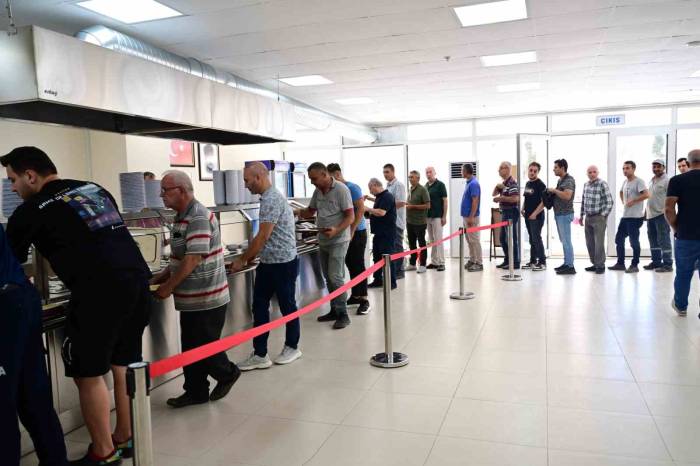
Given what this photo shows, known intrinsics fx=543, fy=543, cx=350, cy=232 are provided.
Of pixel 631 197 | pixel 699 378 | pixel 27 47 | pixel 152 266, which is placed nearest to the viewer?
pixel 27 47

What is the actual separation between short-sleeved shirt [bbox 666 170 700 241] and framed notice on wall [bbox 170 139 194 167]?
6.02 meters

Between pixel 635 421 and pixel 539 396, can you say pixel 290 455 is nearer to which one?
pixel 539 396

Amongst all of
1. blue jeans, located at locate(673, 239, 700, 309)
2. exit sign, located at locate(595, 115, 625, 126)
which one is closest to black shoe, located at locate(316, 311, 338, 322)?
blue jeans, located at locate(673, 239, 700, 309)

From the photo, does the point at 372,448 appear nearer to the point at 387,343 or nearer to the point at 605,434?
the point at 605,434

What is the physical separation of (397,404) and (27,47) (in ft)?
9.95

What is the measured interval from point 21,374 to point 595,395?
120 inches

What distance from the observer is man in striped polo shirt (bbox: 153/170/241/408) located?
306 centimetres

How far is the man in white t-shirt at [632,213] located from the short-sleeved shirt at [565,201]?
0.90 metres

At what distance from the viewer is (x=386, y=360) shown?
4008 millimetres

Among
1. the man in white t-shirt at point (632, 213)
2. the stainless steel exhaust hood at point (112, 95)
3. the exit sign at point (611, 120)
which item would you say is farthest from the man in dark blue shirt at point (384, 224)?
the exit sign at point (611, 120)

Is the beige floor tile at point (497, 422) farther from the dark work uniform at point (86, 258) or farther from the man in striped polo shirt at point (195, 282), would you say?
the dark work uniform at point (86, 258)

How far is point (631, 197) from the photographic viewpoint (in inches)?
313

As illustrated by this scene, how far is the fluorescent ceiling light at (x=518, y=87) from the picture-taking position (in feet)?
27.8

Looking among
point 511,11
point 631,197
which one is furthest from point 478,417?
point 631,197
